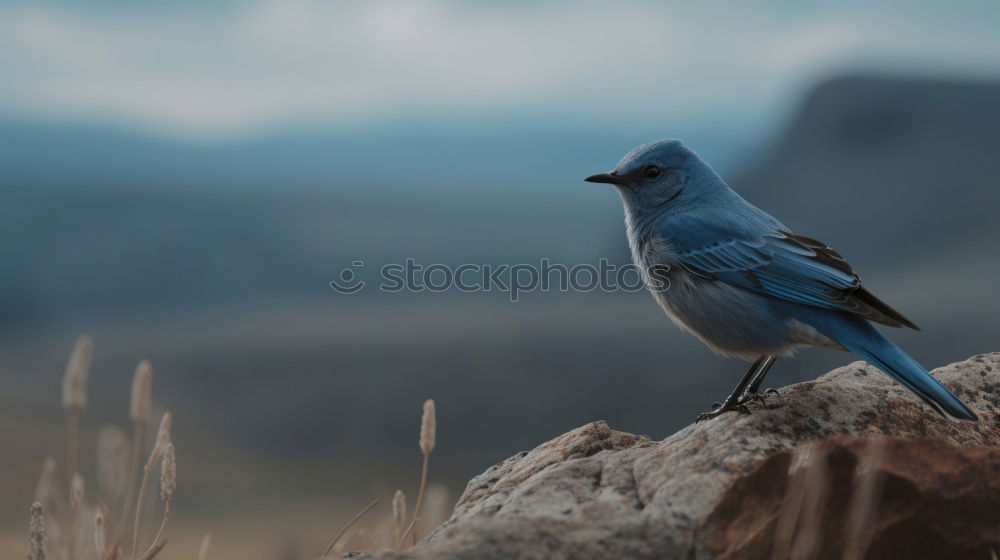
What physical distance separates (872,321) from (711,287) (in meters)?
1.01

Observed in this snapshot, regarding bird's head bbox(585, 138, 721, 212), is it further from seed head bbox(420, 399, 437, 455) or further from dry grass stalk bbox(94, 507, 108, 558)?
dry grass stalk bbox(94, 507, 108, 558)

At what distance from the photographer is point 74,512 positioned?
4.05m

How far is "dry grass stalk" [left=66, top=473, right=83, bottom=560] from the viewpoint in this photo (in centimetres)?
402

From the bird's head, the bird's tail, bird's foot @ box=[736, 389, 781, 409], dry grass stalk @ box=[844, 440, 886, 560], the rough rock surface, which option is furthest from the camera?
the bird's head

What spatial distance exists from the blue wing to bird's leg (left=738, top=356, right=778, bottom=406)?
0.54 metres

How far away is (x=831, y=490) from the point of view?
3.64 meters

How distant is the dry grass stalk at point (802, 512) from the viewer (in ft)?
11.3

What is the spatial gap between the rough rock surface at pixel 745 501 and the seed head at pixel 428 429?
428mm

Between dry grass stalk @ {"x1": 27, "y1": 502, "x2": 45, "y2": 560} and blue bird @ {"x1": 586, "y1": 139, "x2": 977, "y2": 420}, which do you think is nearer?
dry grass stalk @ {"x1": 27, "y1": 502, "x2": 45, "y2": 560}

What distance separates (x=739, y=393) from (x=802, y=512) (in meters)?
1.86

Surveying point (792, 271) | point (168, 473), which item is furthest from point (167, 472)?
point (792, 271)

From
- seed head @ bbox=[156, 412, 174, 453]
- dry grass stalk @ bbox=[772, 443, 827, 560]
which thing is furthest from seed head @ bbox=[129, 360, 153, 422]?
dry grass stalk @ bbox=[772, 443, 827, 560]

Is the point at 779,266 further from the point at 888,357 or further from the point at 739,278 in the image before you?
the point at 888,357

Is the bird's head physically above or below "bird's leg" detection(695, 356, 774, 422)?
above
